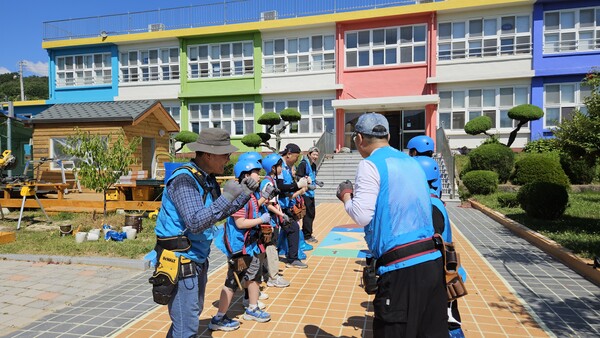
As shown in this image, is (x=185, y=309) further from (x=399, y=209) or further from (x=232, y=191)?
(x=399, y=209)

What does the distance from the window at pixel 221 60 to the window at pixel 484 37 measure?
1162cm

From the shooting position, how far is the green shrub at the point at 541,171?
12.6 meters

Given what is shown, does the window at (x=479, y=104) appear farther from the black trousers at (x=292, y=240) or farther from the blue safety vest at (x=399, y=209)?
the blue safety vest at (x=399, y=209)

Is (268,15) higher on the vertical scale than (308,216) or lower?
higher

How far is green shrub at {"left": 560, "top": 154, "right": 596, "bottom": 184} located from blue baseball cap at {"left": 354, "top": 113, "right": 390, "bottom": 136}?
15.4 m

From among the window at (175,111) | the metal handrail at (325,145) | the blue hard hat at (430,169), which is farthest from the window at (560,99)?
the window at (175,111)

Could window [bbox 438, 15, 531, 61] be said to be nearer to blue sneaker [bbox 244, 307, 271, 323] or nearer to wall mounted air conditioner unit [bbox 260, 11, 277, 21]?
wall mounted air conditioner unit [bbox 260, 11, 277, 21]

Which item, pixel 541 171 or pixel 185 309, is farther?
pixel 541 171

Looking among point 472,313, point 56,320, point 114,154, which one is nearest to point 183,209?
point 56,320

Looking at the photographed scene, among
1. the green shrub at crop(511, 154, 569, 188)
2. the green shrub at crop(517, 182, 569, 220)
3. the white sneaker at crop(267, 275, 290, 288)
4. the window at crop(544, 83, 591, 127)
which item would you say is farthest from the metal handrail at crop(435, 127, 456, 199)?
the white sneaker at crop(267, 275, 290, 288)

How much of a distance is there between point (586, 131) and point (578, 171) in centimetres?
958

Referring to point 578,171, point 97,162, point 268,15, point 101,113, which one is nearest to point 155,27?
Result: point 268,15

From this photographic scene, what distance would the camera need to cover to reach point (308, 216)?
8.14 m

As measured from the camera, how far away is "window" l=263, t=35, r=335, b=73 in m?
24.0
